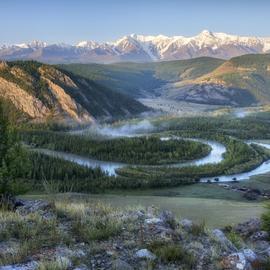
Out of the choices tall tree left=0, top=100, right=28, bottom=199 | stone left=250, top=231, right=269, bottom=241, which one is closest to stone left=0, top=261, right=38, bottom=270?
stone left=250, top=231, right=269, bottom=241

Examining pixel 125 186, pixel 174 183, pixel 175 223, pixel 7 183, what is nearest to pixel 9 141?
pixel 7 183

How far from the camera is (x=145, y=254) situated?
748 inches

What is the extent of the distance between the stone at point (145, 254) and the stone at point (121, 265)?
1.08 meters

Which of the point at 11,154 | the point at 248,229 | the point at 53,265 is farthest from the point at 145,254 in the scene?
the point at 11,154

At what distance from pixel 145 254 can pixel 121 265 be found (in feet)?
5.59

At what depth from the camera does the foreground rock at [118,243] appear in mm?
17922

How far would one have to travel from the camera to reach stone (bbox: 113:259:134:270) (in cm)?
1734

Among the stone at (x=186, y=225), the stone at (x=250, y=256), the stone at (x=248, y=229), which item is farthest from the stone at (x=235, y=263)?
the stone at (x=248, y=229)

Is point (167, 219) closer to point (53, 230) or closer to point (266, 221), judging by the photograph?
point (53, 230)

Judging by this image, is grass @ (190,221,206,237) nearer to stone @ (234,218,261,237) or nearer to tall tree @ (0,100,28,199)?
stone @ (234,218,261,237)

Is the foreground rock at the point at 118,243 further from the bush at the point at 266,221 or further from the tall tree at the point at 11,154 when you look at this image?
the tall tree at the point at 11,154

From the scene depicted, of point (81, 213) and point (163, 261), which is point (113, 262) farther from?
point (81, 213)

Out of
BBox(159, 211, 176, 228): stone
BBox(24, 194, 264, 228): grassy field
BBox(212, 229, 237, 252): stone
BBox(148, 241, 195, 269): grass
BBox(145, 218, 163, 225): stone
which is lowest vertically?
BBox(24, 194, 264, 228): grassy field

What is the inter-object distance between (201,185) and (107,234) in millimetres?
170825
